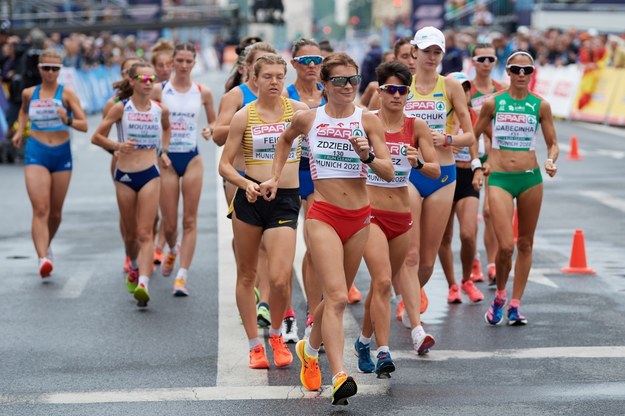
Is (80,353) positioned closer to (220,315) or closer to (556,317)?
(220,315)

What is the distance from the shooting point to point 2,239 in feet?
47.4

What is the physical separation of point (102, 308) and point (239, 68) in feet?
7.27

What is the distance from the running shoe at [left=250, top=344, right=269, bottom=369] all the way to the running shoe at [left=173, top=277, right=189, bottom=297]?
9.00ft

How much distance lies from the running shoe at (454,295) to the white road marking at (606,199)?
6.36m

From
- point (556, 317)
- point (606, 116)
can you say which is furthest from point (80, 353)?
point (606, 116)

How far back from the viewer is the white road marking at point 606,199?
16.8m

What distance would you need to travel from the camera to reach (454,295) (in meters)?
10.6

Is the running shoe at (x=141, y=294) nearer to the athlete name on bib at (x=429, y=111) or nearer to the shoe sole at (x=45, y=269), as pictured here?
the shoe sole at (x=45, y=269)

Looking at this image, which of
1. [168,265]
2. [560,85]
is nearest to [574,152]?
[560,85]

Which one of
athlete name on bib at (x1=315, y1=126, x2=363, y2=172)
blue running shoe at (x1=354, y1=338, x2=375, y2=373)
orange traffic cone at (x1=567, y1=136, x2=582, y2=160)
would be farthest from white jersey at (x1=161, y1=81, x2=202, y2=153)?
orange traffic cone at (x1=567, y1=136, x2=582, y2=160)

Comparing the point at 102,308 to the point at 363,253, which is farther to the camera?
the point at 102,308

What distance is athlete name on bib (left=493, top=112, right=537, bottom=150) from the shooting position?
9.71 meters

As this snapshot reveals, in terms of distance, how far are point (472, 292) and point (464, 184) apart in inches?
35.4

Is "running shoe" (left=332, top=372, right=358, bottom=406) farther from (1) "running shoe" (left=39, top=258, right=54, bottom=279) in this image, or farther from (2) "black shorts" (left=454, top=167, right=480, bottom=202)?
(1) "running shoe" (left=39, top=258, right=54, bottom=279)
